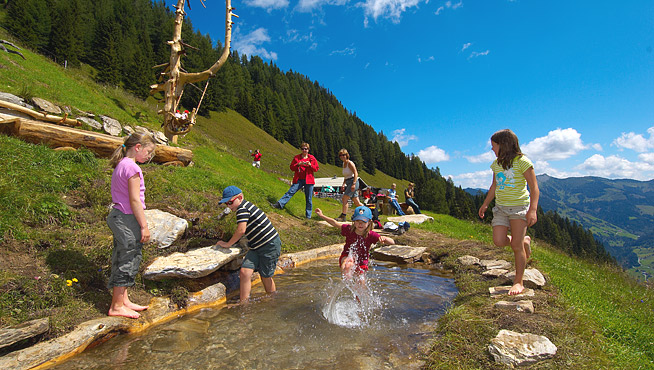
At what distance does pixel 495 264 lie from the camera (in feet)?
21.1

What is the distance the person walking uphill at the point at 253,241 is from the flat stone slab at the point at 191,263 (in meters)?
0.23

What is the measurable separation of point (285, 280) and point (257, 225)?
148cm

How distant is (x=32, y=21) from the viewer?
168 feet

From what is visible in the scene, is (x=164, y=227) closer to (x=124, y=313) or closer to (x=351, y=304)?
(x=124, y=313)

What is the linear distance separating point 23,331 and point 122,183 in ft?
5.39

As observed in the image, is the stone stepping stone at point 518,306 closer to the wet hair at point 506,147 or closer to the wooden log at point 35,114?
the wet hair at point 506,147

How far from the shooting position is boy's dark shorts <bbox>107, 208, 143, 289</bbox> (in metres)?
3.70

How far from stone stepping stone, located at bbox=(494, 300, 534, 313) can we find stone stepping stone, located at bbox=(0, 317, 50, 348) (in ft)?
16.1

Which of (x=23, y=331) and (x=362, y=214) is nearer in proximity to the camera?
(x=23, y=331)

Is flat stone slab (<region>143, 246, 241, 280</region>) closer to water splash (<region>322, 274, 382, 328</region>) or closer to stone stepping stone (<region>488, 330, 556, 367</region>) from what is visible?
water splash (<region>322, 274, 382, 328</region>)

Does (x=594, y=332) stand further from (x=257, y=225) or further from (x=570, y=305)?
(x=257, y=225)

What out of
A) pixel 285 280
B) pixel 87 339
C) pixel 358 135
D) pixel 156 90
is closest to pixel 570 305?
pixel 285 280

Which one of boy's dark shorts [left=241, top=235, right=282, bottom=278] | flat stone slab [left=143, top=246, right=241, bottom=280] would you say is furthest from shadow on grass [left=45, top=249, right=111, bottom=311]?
boy's dark shorts [left=241, top=235, right=282, bottom=278]

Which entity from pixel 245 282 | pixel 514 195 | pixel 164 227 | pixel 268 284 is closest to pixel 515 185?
pixel 514 195
